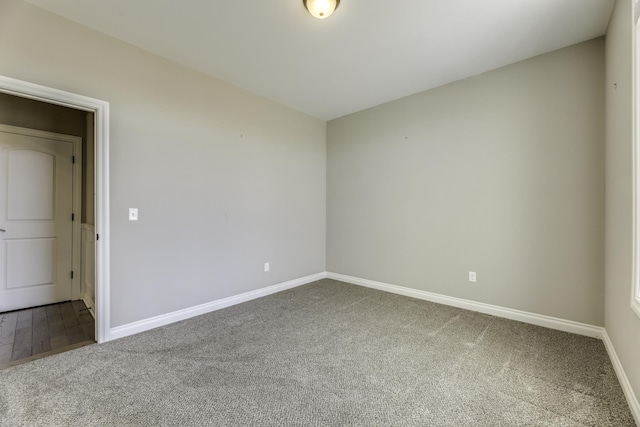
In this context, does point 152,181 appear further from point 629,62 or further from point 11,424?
point 629,62

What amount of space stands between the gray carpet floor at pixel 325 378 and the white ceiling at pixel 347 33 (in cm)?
268

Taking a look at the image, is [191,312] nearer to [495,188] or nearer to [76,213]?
[76,213]

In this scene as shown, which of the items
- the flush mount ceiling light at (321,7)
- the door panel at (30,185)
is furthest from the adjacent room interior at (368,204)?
the door panel at (30,185)

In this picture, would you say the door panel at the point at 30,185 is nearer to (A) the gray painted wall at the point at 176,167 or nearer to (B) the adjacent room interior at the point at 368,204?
(B) the adjacent room interior at the point at 368,204

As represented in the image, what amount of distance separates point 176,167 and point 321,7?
204cm

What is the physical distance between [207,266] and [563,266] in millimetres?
3646

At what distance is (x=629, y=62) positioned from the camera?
175 cm

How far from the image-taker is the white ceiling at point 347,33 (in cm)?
214

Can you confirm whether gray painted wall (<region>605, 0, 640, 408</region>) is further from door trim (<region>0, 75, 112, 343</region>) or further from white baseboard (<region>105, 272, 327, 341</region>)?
door trim (<region>0, 75, 112, 343</region>)

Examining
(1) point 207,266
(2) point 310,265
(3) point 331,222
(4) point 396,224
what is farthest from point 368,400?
(3) point 331,222

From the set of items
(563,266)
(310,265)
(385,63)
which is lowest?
(310,265)

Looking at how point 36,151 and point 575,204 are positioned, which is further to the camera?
point 36,151

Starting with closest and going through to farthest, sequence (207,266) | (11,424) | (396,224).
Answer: (11,424) → (207,266) → (396,224)

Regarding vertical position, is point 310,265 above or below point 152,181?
below
